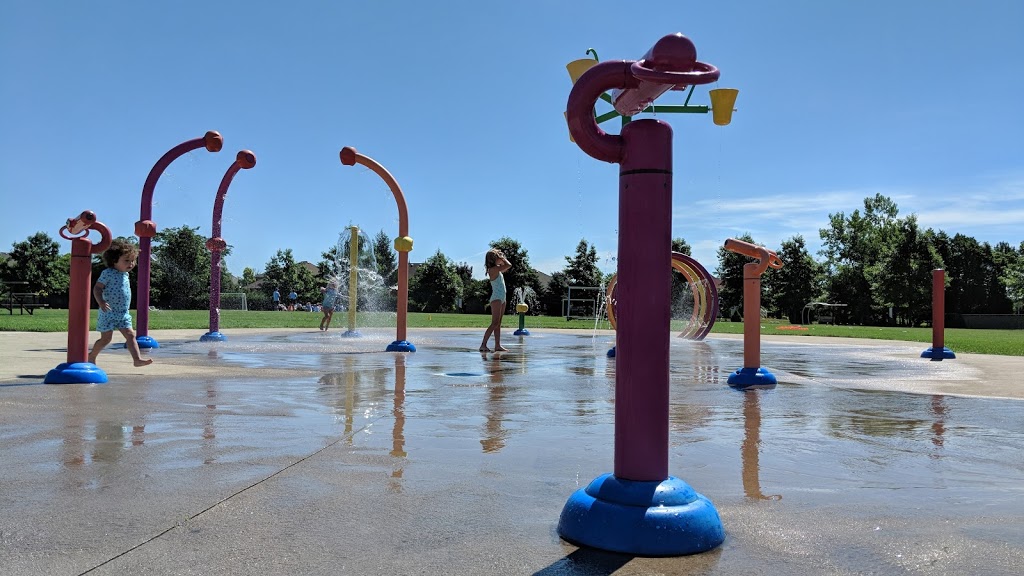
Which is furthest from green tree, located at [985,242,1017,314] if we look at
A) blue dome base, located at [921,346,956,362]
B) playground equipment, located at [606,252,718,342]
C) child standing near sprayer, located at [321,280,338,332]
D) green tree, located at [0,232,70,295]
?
green tree, located at [0,232,70,295]

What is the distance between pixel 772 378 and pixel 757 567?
6.24 meters

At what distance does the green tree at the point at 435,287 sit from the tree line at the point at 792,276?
96mm

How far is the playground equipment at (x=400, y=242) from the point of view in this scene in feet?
42.4

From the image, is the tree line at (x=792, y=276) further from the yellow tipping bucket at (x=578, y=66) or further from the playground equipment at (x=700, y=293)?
the yellow tipping bucket at (x=578, y=66)

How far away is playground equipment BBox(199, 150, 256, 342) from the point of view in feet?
49.0

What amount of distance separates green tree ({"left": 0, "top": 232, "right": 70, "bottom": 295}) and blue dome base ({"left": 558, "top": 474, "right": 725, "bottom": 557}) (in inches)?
2528

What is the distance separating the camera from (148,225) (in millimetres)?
12609

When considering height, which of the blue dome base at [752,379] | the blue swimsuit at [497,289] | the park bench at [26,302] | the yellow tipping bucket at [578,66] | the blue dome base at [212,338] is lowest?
the blue dome base at [752,379]

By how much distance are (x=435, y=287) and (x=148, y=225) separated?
59.7 meters

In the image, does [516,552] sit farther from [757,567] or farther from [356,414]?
[356,414]

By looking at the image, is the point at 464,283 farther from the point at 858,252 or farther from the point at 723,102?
the point at 723,102

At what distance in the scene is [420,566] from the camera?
2.54 metres

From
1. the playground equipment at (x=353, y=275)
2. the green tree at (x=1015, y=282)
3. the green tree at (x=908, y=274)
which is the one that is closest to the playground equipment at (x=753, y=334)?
the playground equipment at (x=353, y=275)

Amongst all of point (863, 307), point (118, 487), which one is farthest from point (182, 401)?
point (863, 307)
